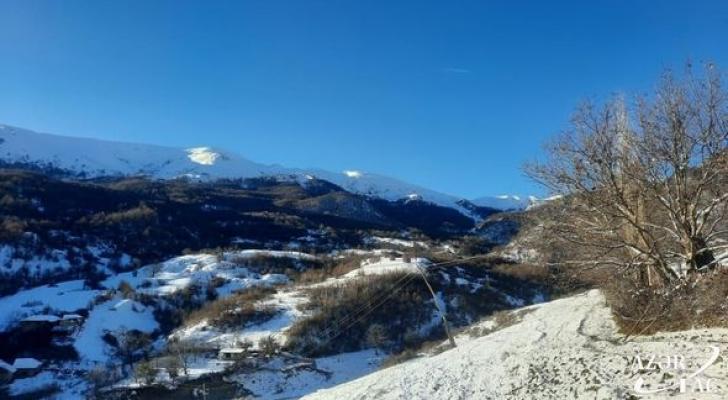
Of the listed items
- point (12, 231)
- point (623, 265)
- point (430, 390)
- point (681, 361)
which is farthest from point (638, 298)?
point (12, 231)

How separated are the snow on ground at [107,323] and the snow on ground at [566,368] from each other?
8261cm

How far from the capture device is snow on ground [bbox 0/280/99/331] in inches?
4269

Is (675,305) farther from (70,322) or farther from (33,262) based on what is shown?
(33,262)

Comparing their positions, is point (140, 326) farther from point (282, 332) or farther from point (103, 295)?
point (282, 332)

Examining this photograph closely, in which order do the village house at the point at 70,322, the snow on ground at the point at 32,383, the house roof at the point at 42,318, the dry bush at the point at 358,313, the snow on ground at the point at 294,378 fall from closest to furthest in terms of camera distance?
the snow on ground at the point at 294,378
the snow on ground at the point at 32,383
the dry bush at the point at 358,313
the house roof at the point at 42,318
the village house at the point at 70,322

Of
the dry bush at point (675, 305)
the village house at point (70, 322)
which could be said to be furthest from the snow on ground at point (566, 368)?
the village house at point (70, 322)

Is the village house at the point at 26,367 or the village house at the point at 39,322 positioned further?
the village house at the point at 39,322

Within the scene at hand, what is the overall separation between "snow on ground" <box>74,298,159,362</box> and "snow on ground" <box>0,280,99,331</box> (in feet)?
20.4

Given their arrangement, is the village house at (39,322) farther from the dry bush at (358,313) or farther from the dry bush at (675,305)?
the dry bush at (675,305)

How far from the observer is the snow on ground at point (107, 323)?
94.7 m

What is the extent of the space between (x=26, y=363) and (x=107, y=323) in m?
19.4

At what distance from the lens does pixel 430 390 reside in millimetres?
19922

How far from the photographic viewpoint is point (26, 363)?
8494 centimetres

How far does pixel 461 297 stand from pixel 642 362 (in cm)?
9697
